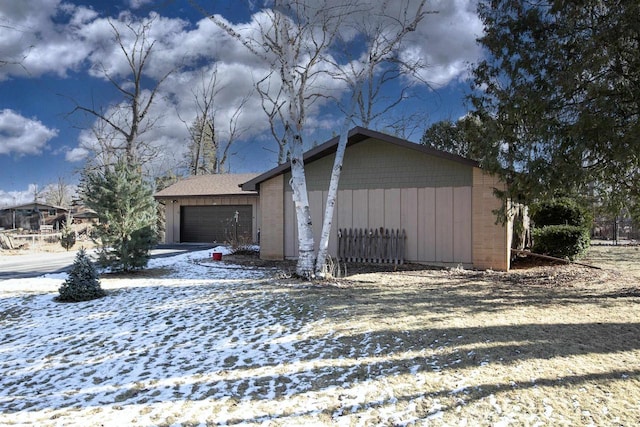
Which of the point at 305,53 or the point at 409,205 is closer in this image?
the point at 305,53

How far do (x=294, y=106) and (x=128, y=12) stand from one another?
45.9 ft

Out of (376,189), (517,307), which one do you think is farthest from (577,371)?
(376,189)

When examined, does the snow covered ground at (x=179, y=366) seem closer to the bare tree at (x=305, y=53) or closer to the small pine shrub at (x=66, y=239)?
the bare tree at (x=305, y=53)

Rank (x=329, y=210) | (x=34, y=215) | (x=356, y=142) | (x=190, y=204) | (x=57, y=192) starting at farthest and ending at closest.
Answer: (x=57, y=192)
(x=34, y=215)
(x=190, y=204)
(x=356, y=142)
(x=329, y=210)

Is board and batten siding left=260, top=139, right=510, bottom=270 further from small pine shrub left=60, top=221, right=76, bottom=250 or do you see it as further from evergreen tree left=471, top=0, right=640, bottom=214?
small pine shrub left=60, top=221, right=76, bottom=250

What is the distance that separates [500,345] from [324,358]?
182 centimetres

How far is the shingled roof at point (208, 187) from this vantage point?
1911cm

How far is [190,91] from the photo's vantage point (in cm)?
2617

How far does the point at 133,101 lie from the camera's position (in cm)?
2078

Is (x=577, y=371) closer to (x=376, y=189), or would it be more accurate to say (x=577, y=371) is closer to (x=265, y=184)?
(x=376, y=189)

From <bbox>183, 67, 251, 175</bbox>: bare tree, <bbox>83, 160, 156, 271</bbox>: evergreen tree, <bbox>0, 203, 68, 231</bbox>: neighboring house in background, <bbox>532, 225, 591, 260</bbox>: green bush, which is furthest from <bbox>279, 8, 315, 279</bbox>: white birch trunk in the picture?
<bbox>0, 203, 68, 231</bbox>: neighboring house in background

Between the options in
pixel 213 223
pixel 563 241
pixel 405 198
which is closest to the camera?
pixel 405 198

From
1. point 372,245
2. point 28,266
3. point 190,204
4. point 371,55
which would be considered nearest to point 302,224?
point 372,245

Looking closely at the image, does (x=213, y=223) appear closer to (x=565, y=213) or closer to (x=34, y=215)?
(x=565, y=213)
